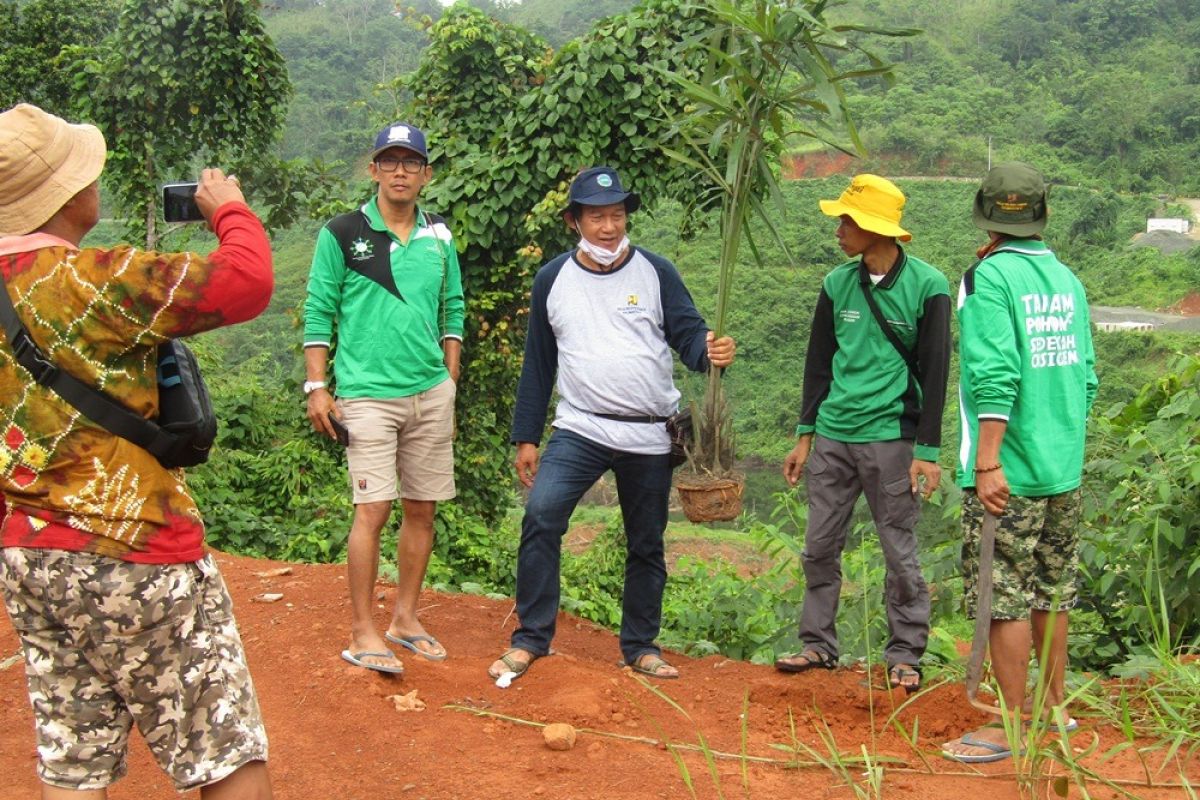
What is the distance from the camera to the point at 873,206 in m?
4.36

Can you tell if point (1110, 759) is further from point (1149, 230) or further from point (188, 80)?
point (1149, 230)

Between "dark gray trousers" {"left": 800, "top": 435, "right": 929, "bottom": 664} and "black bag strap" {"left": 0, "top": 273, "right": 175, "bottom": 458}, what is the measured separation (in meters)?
2.74

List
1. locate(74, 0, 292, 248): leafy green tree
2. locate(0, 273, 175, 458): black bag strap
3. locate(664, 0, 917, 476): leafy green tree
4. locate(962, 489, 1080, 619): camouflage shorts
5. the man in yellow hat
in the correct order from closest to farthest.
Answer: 1. locate(0, 273, 175, 458): black bag strap
2. locate(962, 489, 1080, 619): camouflage shorts
3. the man in yellow hat
4. locate(664, 0, 917, 476): leafy green tree
5. locate(74, 0, 292, 248): leafy green tree

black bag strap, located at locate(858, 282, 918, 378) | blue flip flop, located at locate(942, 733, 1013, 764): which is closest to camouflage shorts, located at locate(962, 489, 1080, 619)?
blue flip flop, located at locate(942, 733, 1013, 764)

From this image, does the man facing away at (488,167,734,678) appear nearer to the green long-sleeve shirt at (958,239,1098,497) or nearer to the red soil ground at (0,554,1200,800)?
the red soil ground at (0,554,1200,800)

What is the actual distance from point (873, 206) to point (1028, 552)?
1.41m

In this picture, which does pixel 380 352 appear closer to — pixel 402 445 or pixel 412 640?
pixel 402 445

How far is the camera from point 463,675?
4375 mm

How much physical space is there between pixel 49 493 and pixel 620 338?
238 centimetres

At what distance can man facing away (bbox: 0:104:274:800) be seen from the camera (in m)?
2.43

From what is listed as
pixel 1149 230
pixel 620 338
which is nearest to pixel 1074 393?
pixel 620 338

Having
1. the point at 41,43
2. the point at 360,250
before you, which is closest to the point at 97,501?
the point at 360,250

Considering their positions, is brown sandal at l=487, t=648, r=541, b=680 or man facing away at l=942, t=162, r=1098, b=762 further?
brown sandal at l=487, t=648, r=541, b=680

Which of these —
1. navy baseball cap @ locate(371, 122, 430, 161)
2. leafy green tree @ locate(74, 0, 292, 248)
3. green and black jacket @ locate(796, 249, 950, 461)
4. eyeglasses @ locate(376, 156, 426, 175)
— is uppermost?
leafy green tree @ locate(74, 0, 292, 248)
